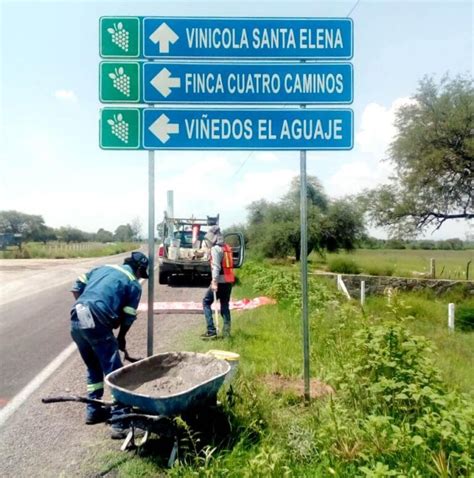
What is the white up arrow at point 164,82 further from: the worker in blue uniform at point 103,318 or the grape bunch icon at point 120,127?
the worker in blue uniform at point 103,318

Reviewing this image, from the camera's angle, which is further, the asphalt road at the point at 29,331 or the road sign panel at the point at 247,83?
the asphalt road at the point at 29,331

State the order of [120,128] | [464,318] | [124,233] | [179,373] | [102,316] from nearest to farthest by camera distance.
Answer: [102,316] < [179,373] < [120,128] < [464,318] < [124,233]

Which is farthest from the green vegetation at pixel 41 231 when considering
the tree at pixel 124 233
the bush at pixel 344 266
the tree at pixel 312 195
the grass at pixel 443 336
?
the grass at pixel 443 336

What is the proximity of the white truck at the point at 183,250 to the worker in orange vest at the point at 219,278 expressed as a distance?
6415 millimetres

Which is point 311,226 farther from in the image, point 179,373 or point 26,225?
point 26,225

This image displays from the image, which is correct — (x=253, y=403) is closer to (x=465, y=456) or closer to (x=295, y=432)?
(x=295, y=432)

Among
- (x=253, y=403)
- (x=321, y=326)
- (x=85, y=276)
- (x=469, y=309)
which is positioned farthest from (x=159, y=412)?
(x=469, y=309)

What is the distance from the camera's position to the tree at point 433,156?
61.2 feet

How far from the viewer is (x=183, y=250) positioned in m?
16.5

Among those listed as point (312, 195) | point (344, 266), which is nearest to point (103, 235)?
point (312, 195)

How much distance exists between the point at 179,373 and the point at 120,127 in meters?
2.37

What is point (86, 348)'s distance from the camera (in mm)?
4312

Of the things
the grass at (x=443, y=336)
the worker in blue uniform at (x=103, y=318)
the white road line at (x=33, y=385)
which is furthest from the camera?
the grass at (x=443, y=336)

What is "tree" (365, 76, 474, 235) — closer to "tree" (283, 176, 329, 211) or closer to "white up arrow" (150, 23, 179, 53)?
"white up arrow" (150, 23, 179, 53)
